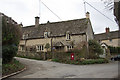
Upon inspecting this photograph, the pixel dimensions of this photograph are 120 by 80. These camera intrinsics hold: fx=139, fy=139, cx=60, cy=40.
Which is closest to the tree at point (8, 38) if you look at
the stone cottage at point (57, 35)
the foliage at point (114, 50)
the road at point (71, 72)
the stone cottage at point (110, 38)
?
the road at point (71, 72)

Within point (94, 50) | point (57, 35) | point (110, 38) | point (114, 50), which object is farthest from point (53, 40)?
point (110, 38)

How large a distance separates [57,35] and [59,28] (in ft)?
7.67

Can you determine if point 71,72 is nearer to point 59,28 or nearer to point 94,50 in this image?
point 94,50

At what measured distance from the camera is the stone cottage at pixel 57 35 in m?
29.4

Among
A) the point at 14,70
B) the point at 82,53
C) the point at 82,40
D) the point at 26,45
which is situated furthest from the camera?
the point at 26,45

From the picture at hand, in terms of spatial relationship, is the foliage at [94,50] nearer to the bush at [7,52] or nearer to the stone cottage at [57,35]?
the stone cottage at [57,35]

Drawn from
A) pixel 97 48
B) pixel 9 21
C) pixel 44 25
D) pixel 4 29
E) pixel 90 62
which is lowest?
pixel 90 62

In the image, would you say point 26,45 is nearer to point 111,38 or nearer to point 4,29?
point 4,29

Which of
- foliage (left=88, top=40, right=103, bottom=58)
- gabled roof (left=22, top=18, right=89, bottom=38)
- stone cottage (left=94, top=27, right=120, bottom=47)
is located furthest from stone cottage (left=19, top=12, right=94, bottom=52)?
stone cottage (left=94, top=27, right=120, bottom=47)

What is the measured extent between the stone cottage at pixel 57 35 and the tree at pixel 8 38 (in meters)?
14.8

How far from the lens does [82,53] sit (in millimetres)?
23688

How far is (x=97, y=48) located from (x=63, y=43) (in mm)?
7491

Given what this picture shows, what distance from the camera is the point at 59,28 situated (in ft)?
107

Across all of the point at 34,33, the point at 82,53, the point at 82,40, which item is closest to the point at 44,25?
the point at 34,33
